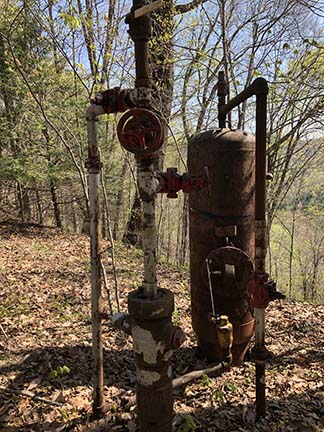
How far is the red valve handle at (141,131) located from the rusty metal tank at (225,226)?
1.20m

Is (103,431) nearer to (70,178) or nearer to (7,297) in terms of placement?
(7,297)

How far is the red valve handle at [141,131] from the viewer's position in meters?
1.59

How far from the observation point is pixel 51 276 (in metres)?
5.89

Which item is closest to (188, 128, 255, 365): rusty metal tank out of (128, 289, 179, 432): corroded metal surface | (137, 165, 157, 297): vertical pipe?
(128, 289, 179, 432): corroded metal surface

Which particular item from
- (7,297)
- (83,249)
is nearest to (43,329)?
(7,297)

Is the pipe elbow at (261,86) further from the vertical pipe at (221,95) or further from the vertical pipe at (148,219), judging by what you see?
the vertical pipe at (148,219)

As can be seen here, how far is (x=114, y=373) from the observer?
118 inches

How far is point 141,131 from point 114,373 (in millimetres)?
2341

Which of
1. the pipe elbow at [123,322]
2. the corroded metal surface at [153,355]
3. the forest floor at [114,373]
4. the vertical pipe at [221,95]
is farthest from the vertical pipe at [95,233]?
the vertical pipe at [221,95]

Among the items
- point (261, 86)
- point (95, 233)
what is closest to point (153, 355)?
point (95, 233)

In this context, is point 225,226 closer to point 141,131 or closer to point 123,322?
point 123,322

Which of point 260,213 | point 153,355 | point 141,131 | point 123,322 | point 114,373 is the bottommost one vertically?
point 114,373

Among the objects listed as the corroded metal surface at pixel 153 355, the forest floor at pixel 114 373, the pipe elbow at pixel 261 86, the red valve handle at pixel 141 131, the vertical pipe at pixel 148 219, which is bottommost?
the forest floor at pixel 114 373

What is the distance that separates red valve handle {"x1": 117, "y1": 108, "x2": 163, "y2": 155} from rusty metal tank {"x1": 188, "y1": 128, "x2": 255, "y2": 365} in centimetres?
120
